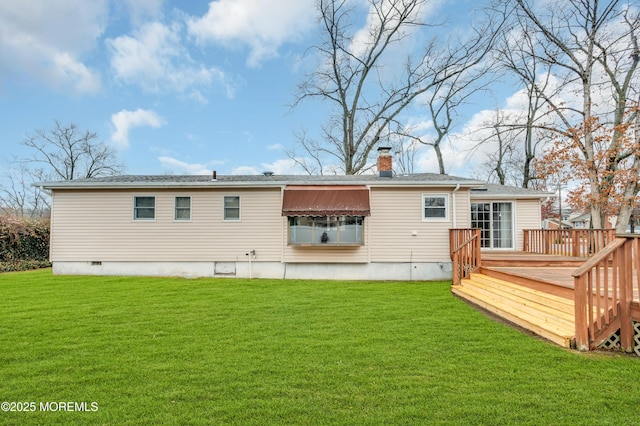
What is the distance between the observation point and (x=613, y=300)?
4.29m

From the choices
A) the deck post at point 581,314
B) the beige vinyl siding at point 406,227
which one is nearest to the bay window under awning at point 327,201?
the beige vinyl siding at point 406,227

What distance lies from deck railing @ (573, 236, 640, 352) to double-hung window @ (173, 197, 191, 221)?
10.7m

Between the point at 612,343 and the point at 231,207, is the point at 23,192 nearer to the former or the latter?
the point at 231,207

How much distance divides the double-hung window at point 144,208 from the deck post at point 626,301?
475 inches

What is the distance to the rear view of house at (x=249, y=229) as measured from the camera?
36.2 feet

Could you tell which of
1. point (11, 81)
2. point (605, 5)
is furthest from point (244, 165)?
point (605, 5)

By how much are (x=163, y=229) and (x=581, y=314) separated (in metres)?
11.3

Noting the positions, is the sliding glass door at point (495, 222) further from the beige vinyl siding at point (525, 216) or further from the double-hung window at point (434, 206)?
the double-hung window at point (434, 206)

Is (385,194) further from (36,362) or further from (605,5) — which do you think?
(605,5)

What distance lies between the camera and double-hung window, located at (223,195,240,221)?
11.4 metres

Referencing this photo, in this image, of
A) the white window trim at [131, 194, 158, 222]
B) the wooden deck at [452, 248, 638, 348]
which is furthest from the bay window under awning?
the white window trim at [131, 194, 158, 222]

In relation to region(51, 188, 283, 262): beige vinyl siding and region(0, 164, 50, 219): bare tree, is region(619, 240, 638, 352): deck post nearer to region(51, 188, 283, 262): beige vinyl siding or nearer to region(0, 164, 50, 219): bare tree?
region(51, 188, 283, 262): beige vinyl siding

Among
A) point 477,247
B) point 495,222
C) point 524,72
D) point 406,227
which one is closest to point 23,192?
point 406,227

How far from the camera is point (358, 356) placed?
4.22 m
